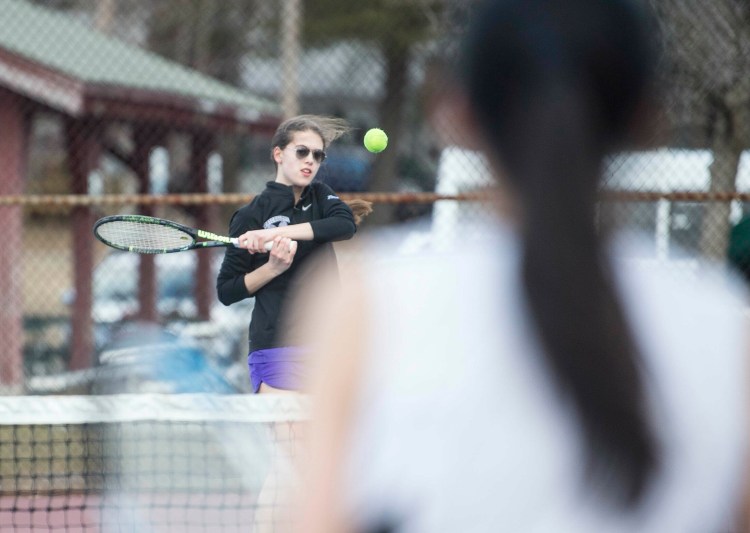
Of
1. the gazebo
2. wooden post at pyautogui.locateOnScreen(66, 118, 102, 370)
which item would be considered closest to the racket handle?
the gazebo

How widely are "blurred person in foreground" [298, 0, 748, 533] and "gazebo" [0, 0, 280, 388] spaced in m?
7.33

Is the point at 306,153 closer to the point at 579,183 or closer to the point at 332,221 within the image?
the point at 332,221

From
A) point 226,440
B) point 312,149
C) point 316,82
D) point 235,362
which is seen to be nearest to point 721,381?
point 312,149

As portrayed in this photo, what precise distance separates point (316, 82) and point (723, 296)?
1379 centimetres

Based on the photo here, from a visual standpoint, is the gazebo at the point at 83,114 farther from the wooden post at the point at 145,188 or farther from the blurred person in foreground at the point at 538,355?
the blurred person in foreground at the point at 538,355

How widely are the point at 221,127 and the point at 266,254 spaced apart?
277 inches

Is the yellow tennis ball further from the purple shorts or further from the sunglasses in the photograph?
the purple shorts

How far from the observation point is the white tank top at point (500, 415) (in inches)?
45.4

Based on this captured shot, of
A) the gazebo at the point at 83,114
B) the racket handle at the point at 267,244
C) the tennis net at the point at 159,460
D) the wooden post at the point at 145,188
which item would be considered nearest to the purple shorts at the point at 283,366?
the tennis net at the point at 159,460

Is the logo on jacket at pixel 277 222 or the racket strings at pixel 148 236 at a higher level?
the logo on jacket at pixel 277 222

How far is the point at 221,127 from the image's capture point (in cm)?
1121

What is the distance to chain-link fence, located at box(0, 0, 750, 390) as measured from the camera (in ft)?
24.5

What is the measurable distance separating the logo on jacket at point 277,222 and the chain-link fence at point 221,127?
2.66 feet

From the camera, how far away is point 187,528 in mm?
5281
